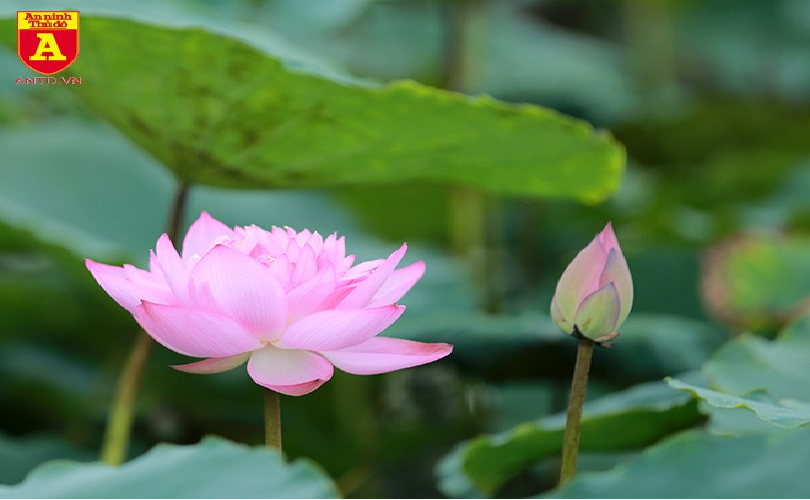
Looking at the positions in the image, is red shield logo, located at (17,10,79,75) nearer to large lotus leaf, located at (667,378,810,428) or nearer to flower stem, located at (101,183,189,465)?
flower stem, located at (101,183,189,465)

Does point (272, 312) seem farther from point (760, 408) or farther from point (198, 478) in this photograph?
point (760, 408)

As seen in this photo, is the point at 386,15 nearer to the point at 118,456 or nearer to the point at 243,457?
the point at 118,456

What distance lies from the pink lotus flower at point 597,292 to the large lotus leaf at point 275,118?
260 mm

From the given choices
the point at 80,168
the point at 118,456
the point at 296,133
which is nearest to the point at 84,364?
the point at 80,168

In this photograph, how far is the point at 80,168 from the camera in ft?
4.25

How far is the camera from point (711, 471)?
389 millimetres

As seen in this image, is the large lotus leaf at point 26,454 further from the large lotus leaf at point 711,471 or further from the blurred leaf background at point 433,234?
the large lotus leaf at point 711,471

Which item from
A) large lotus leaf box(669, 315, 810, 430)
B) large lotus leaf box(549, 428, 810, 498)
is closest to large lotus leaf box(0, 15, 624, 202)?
large lotus leaf box(669, 315, 810, 430)

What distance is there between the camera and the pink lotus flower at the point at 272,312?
367 mm

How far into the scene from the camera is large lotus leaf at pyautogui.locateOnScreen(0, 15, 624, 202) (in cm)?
64

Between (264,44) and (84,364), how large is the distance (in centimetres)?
67

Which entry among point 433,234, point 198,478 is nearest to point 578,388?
point 198,478

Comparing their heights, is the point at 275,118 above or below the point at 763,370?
above

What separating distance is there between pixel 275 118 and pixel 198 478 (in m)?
0.32
